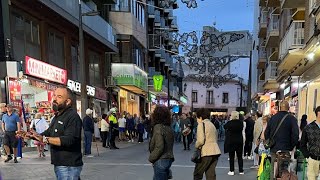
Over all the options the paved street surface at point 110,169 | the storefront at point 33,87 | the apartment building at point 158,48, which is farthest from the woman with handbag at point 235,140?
the apartment building at point 158,48

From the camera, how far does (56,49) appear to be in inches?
819

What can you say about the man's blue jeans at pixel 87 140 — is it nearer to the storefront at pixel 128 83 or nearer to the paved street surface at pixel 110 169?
the paved street surface at pixel 110 169

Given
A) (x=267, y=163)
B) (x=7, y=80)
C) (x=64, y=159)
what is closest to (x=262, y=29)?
(x=7, y=80)

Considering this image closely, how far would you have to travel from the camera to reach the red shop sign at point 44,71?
53.9ft

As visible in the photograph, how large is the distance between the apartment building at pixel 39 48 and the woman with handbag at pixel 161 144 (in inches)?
414

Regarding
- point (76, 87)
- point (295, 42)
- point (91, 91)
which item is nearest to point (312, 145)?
point (295, 42)

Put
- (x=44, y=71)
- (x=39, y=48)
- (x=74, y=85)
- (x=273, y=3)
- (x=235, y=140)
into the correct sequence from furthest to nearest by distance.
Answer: (x=273, y=3), (x=74, y=85), (x=39, y=48), (x=44, y=71), (x=235, y=140)

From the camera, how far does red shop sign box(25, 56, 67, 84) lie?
16.4 meters

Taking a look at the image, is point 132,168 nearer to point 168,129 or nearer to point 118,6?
point 168,129

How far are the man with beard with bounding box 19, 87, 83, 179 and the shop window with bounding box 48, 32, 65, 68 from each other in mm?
15524

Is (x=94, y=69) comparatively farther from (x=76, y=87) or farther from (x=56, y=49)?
(x=56, y=49)

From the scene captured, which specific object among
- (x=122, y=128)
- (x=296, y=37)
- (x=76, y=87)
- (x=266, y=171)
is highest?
(x=296, y=37)

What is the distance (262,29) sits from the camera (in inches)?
1559

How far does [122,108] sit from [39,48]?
1535 centimetres
